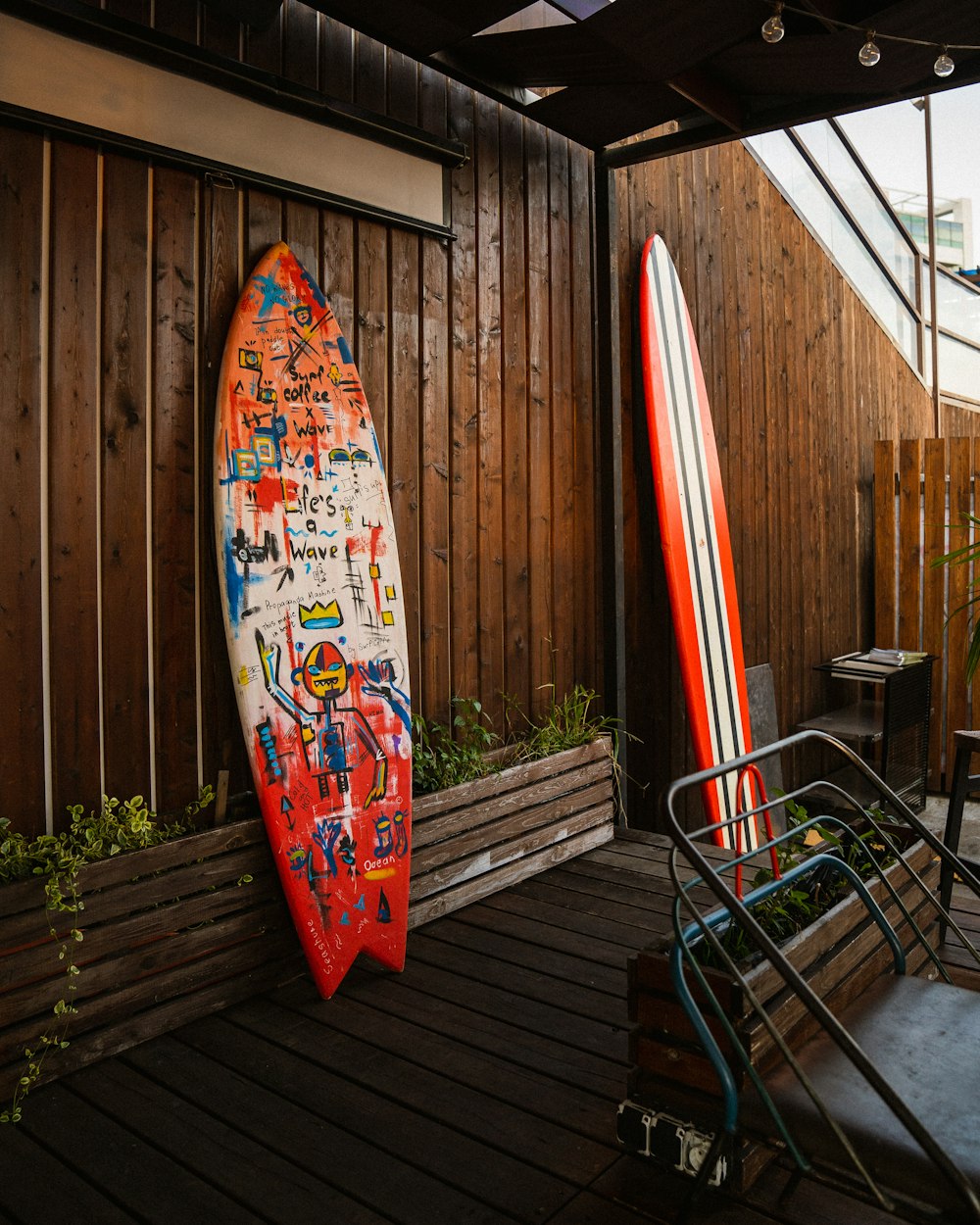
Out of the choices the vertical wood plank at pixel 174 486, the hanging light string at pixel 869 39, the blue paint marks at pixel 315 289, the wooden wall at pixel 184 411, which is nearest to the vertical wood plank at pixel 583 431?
the wooden wall at pixel 184 411

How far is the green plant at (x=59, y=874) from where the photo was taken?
1872mm

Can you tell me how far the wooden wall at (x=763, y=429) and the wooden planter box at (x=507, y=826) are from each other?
56cm

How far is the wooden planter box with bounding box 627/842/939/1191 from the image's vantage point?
1525 mm

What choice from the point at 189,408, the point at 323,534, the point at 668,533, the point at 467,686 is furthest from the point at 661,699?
the point at 189,408

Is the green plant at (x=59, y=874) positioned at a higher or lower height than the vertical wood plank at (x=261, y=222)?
lower

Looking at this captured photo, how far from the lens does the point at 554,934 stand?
264 centimetres

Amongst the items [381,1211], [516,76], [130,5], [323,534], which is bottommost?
[381,1211]

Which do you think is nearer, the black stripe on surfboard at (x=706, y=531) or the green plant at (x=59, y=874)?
the green plant at (x=59, y=874)

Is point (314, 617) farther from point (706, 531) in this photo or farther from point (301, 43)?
point (706, 531)

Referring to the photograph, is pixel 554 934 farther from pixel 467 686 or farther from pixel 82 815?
pixel 82 815

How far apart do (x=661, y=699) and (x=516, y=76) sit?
8.02ft

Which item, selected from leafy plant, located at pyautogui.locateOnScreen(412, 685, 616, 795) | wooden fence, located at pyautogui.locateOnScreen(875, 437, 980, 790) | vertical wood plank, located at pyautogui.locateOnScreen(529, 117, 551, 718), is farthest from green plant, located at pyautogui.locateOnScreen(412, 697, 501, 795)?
wooden fence, located at pyautogui.locateOnScreen(875, 437, 980, 790)

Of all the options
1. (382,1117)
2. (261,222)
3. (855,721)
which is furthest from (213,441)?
(855,721)

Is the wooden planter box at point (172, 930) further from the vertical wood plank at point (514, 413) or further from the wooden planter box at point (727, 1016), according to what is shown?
the wooden planter box at point (727, 1016)
